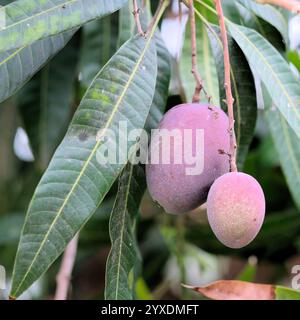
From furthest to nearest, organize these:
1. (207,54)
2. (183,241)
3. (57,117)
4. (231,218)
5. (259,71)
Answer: (183,241) → (57,117) → (207,54) → (259,71) → (231,218)

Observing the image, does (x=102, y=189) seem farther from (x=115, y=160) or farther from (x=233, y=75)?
(x=233, y=75)

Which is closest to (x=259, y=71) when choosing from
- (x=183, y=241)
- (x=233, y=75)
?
(x=233, y=75)

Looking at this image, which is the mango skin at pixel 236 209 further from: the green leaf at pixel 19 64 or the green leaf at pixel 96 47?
the green leaf at pixel 96 47

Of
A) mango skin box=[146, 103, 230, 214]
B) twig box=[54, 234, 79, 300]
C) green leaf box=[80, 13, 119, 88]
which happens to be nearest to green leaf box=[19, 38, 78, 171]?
green leaf box=[80, 13, 119, 88]

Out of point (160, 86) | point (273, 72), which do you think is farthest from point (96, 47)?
point (273, 72)

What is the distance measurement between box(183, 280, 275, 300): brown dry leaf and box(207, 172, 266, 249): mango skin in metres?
0.13

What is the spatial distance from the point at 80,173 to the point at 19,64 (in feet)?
0.64

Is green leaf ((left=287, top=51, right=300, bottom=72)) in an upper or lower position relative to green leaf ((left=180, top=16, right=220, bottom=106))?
upper

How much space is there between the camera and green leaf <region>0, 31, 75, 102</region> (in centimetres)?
88

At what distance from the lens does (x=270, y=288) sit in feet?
3.12

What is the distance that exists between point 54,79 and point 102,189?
755mm

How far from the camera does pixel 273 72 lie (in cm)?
95

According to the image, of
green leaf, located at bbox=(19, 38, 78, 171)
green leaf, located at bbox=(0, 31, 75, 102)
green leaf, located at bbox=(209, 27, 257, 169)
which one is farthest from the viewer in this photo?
green leaf, located at bbox=(19, 38, 78, 171)

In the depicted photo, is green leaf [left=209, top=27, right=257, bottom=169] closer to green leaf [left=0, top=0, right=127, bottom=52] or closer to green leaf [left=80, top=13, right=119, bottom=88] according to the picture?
green leaf [left=0, top=0, right=127, bottom=52]
